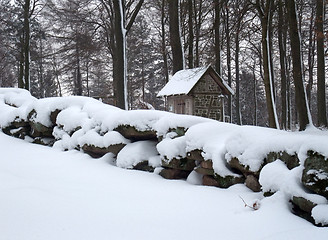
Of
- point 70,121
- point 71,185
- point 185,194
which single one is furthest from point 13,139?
point 185,194

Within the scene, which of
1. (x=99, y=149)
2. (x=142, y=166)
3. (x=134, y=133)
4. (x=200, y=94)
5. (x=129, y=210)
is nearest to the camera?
(x=129, y=210)

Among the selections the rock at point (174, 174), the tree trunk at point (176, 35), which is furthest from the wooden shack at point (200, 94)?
the rock at point (174, 174)

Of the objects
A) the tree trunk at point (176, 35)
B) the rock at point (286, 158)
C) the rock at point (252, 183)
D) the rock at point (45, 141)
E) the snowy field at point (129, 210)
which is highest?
the tree trunk at point (176, 35)

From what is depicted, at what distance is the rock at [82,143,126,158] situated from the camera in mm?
5473

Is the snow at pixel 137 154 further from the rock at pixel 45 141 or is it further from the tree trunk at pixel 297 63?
the tree trunk at pixel 297 63

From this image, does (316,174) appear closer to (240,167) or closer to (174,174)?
(240,167)

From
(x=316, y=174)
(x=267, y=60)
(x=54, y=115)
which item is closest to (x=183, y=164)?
(x=316, y=174)

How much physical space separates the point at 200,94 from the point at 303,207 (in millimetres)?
11839

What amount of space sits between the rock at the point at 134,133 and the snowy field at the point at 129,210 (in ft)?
2.62

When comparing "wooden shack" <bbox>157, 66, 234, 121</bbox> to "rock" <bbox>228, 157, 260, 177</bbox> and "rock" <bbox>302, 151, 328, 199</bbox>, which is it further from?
"rock" <bbox>302, 151, 328, 199</bbox>

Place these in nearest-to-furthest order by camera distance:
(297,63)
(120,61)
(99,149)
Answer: (99,149) → (297,63) → (120,61)

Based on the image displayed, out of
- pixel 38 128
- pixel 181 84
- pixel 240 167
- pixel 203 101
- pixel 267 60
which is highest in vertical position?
pixel 267 60

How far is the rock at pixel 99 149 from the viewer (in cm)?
547

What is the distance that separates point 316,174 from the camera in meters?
2.72
